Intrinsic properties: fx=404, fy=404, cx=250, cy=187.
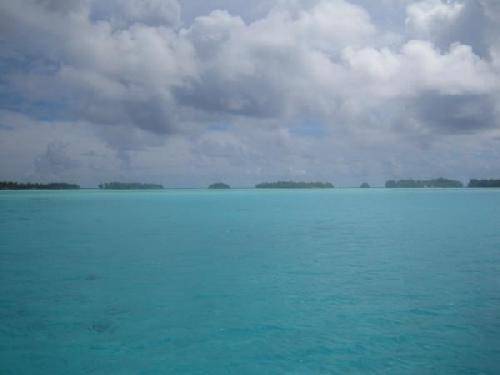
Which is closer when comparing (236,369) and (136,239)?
(236,369)

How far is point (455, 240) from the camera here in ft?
116

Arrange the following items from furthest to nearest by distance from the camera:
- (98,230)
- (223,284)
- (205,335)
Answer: (98,230), (223,284), (205,335)

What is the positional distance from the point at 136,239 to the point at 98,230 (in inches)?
393

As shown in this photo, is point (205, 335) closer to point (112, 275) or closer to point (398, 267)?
point (112, 275)

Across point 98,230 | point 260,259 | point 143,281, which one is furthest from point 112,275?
point 98,230

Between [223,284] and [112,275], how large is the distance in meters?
6.52

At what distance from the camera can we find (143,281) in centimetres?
2108

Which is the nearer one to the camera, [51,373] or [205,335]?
[51,373]

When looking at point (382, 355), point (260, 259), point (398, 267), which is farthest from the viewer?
point (260, 259)

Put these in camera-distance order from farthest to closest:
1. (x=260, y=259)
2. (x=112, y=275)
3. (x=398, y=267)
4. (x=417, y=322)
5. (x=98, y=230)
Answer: (x=98, y=230) < (x=260, y=259) < (x=398, y=267) < (x=112, y=275) < (x=417, y=322)

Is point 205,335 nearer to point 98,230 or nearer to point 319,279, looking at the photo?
point 319,279

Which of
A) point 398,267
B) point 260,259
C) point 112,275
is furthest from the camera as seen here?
point 260,259

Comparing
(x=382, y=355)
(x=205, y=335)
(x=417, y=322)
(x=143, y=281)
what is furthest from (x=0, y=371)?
(x=417, y=322)

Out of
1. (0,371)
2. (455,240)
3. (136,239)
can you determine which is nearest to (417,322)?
(0,371)
